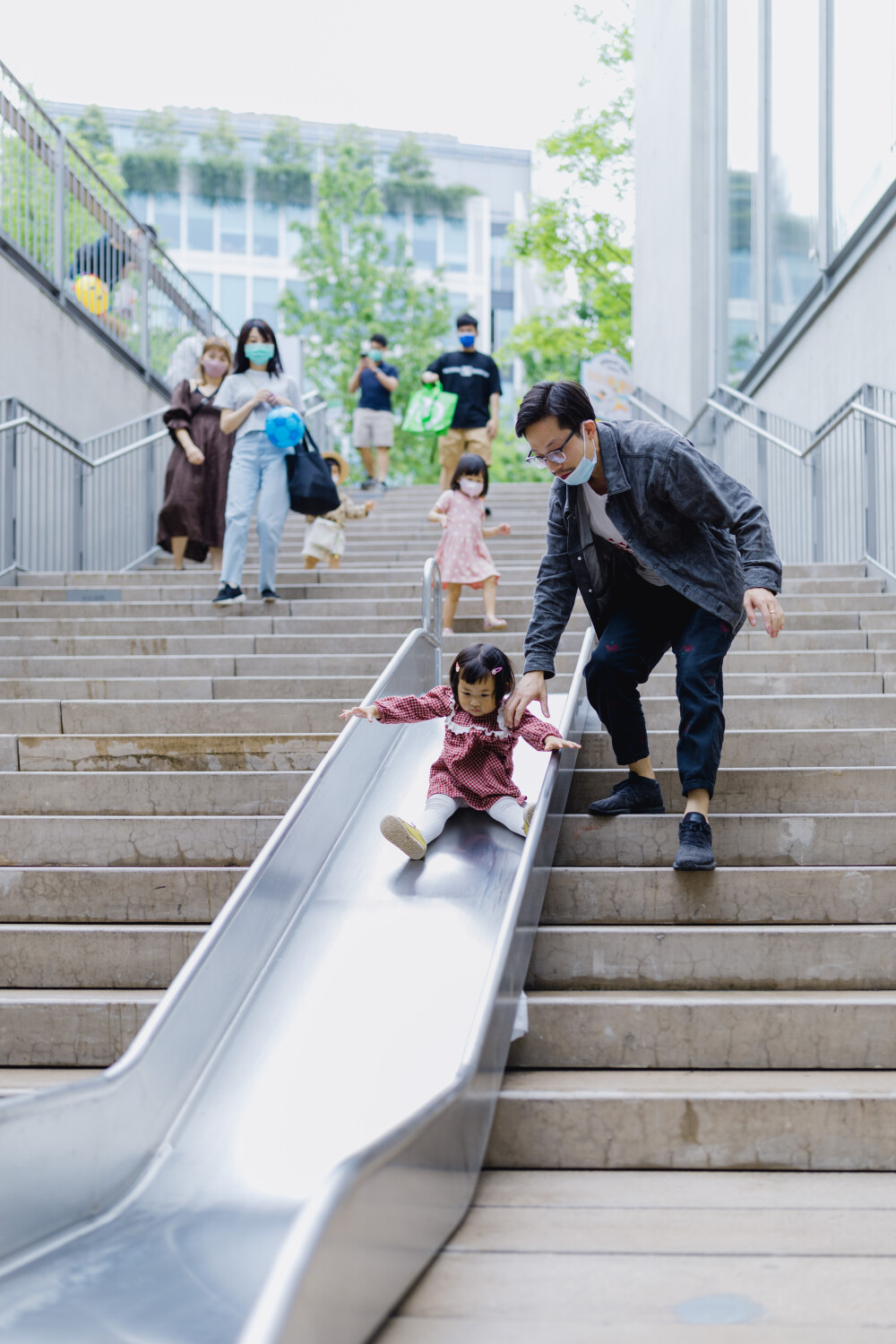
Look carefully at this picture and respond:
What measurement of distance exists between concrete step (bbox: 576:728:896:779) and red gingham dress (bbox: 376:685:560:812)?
0.80m

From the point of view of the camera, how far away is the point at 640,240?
22.7 meters

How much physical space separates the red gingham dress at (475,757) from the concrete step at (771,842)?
391 millimetres

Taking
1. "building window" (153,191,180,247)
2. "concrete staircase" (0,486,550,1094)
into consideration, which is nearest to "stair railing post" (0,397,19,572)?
"concrete staircase" (0,486,550,1094)

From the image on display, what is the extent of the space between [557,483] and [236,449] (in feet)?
13.8

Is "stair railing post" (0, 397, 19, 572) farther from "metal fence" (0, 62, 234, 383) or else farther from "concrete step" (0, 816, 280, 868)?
"concrete step" (0, 816, 280, 868)

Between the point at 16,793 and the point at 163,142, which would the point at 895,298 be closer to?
the point at 16,793

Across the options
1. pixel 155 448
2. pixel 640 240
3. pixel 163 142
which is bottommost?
pixel 155 448

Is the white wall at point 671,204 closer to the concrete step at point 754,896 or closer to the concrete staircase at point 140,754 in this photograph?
the concrete staircase at point 140,754

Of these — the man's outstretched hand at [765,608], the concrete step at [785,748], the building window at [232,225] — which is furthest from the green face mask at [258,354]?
the building window at [232,225]

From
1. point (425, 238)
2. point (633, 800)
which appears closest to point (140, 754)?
point (633, 800)

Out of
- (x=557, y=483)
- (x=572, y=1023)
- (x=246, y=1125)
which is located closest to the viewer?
(x=246, y=1125)

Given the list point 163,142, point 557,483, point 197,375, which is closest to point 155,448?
point 197,375

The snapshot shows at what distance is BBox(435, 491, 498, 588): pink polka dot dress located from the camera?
8141 mm

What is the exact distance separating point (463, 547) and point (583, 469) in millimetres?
3948
